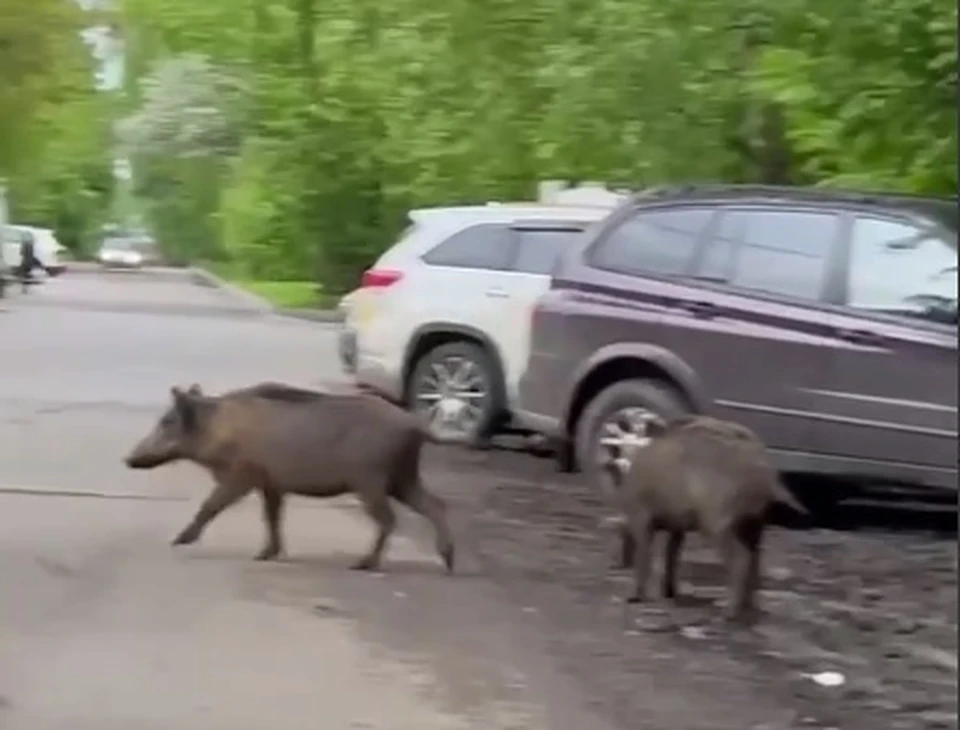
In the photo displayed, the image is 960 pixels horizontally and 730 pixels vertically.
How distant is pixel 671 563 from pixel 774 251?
111 inches

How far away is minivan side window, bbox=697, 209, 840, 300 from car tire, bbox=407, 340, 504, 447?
3.64 metres

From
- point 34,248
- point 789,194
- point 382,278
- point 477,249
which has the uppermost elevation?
point 789,194

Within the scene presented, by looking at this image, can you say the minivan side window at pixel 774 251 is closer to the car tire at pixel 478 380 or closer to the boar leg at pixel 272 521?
the boar leg at pixel 272 521

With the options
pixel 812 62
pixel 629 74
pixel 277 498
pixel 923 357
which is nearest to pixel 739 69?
pixel 629 74

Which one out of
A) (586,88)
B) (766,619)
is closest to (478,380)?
(586,88)

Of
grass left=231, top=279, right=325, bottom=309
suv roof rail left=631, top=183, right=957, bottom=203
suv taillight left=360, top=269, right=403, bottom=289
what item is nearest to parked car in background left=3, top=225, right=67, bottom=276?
grass left=231, top=279, right=325, bottom=309

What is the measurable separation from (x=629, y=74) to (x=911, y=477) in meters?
6.15

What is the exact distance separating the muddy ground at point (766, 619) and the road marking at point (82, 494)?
5.80 feet

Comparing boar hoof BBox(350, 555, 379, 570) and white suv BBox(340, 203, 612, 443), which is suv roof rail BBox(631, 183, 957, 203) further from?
boar hoof BBox(350, 555, 379, 570)

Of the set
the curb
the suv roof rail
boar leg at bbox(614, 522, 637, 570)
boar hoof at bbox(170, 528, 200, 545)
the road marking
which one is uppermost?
the suv roof rail

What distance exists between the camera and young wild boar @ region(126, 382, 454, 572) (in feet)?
38.8

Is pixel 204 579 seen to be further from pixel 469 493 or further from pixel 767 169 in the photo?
pixel 767 169

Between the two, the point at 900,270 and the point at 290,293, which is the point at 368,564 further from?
the point at 290,293

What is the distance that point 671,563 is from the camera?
438 inches
